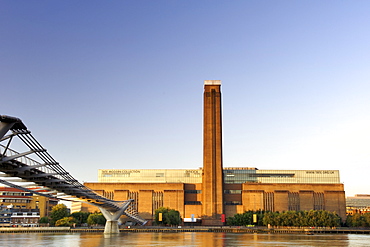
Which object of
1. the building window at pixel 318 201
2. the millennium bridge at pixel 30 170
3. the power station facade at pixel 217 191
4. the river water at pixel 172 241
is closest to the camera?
the millennium bridge at pixel 30 170

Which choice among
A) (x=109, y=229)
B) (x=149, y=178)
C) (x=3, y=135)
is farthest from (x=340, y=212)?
(x=3, y=135)

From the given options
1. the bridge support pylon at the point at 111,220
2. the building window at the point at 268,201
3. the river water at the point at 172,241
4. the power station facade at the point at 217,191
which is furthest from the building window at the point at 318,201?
the bridge support pylon at the point at 111,220

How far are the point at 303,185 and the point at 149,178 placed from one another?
53405mm

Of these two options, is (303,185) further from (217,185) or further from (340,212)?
(217,185)

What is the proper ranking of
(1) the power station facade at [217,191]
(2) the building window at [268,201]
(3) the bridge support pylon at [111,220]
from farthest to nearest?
(1) the power station facade at [217,191] < (2) the building window at [268,201] < (3) the bridge support pylon at [111,220]

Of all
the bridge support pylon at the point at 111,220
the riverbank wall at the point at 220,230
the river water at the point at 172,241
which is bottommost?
the riverbank wall at the point at 220,230

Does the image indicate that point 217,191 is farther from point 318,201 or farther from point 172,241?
point 172,241

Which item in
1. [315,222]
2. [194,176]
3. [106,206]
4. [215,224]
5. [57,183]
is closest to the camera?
[57,183]

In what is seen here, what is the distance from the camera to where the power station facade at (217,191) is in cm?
14588

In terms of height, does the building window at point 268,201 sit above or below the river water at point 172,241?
above

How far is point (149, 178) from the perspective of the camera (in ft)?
525

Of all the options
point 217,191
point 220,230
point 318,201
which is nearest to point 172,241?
point 220,230

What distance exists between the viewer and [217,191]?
147 meters

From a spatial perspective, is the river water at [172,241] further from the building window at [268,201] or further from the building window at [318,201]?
the building window at [318,201]
